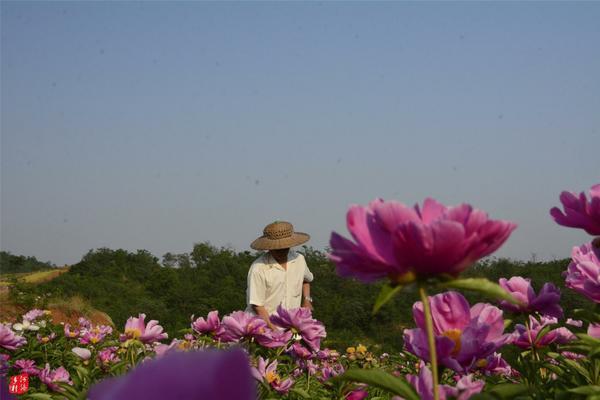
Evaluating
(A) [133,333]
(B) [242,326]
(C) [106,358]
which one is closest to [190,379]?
(B) [242,326]

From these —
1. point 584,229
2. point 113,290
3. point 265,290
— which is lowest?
point 113,290

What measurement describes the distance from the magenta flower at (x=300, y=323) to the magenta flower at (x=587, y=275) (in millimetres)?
1158

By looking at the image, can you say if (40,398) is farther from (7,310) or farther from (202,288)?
(7,310)

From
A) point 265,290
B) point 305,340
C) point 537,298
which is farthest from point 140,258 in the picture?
point 537,298

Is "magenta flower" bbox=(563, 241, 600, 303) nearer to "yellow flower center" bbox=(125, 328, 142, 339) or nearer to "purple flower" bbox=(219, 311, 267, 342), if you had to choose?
"purple flower" bbox=(219, 311, 267, 342)

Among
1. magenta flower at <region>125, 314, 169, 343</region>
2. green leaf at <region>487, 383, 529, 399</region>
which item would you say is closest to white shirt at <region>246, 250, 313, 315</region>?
magenta flower at <region>125, 314, 169, 343</region>

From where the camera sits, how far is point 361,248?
754 millimetres

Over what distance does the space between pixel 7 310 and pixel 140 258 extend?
5.04m

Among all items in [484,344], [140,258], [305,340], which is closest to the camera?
[484,344]

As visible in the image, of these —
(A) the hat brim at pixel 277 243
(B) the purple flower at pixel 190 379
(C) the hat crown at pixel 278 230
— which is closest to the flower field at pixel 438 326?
(B) the purple flower at pixel 190 379

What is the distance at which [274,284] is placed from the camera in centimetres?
479

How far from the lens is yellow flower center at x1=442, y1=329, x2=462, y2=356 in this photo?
105cm

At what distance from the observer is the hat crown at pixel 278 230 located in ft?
16.9

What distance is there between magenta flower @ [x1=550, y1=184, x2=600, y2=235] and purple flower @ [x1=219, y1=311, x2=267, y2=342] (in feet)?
3.88
